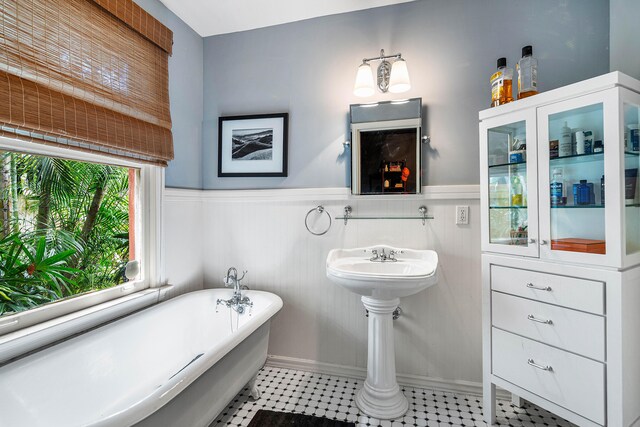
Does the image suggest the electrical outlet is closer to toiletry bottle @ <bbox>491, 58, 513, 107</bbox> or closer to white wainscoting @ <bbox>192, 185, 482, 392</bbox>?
white wainscoting @ <bbox>192, 185, 482, 392</bbox>

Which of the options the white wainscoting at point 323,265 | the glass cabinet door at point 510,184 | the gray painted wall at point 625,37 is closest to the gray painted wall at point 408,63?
the gray painted wall at point 625,37

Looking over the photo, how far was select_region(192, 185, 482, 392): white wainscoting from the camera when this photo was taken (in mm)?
1952

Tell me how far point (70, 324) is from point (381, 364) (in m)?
1.55

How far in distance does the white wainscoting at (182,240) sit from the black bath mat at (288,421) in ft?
3.09

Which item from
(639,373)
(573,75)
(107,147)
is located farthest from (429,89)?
(107,147)

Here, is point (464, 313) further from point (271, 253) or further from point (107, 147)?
point (107, 147)

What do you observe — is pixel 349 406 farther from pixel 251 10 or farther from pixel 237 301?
pixel 251 10

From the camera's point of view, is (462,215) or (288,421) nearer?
(288,421)

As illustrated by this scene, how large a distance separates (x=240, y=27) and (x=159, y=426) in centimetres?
238

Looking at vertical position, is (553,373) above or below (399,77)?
below

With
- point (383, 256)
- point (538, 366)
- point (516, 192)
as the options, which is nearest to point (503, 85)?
point (516, 192)

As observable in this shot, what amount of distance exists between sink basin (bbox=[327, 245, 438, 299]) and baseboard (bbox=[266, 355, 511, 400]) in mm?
707

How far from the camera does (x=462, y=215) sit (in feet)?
6.33

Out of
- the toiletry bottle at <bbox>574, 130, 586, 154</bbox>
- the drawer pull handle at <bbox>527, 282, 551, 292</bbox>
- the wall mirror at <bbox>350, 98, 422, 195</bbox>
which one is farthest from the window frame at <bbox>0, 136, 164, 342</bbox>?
the toiletry bottle at <bbox>574, 130, 586, 154</bbox>
